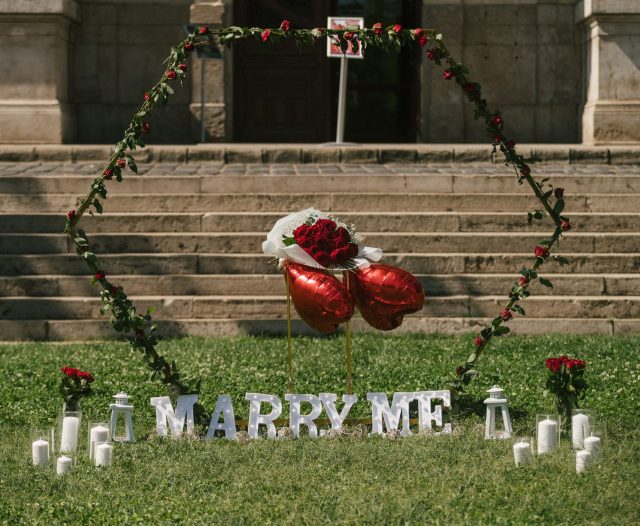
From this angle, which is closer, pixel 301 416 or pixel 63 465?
pixel 63 465

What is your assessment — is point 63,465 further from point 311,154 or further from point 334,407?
point 311,154

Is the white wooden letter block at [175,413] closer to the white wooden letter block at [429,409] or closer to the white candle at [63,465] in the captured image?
the white candle at [63,465]

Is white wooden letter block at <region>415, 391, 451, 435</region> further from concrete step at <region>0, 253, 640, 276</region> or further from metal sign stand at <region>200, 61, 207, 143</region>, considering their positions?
metal sign stand at <region>200, 61, 207, 143</region>

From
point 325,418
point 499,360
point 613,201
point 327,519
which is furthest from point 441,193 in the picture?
point 327,519

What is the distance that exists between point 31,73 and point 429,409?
1028 cm

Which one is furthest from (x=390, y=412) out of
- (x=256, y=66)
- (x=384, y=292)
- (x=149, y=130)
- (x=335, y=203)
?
(x=256, y=66)

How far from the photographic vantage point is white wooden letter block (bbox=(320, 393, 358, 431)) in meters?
7.58

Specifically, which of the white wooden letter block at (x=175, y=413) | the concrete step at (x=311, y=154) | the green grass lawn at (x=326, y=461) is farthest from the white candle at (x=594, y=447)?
the concrete step at (x=311, y=154)

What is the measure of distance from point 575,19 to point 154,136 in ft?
19.3

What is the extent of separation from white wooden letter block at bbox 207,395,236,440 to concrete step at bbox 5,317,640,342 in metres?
3.30

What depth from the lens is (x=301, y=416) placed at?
760 centimetres

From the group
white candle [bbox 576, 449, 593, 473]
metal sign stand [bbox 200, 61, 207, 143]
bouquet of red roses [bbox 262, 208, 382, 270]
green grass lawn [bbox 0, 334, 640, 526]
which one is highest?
metal sign stand [bbox 200, 61, 207, 143]

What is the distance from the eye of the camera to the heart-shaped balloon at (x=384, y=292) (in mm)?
7695

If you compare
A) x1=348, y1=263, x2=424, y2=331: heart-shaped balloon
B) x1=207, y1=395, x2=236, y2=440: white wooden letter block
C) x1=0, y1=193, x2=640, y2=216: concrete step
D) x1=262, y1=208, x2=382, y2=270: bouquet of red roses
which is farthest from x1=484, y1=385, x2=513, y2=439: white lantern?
x1=0, y1=193, x2=640, y2=216: concrete step
